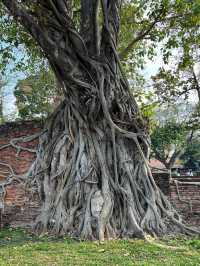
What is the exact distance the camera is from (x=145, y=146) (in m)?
6.72

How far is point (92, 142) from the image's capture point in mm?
6348

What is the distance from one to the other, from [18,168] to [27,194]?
1852mm

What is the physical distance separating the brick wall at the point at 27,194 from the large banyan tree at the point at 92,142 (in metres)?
1.14

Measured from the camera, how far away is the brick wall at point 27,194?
26.0ft

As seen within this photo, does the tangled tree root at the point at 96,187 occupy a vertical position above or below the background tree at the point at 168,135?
below

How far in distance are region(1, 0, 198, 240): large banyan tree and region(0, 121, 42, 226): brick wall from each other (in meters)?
1.95

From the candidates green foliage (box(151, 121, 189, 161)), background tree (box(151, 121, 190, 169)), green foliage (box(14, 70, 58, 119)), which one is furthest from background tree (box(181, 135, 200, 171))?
green foliage (box(14, 70, 58, 119))

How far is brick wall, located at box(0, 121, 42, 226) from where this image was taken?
8383 millimetres

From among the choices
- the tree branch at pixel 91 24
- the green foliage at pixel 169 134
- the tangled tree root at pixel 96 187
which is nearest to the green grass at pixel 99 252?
the tangled tree root at pixel 96 187

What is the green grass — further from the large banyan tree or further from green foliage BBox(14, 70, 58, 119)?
green foliage BBox(14, 70, 58, 119)

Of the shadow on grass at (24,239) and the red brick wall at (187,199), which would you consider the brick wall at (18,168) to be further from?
the red brick wall at (187,199)

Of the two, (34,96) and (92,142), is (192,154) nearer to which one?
(34,96)

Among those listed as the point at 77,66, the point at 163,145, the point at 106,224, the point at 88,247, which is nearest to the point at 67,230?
the point at 106,224

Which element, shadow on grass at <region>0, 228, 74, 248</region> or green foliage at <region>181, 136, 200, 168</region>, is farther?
green foliage at <region>181, 136, 200, 168</region>
